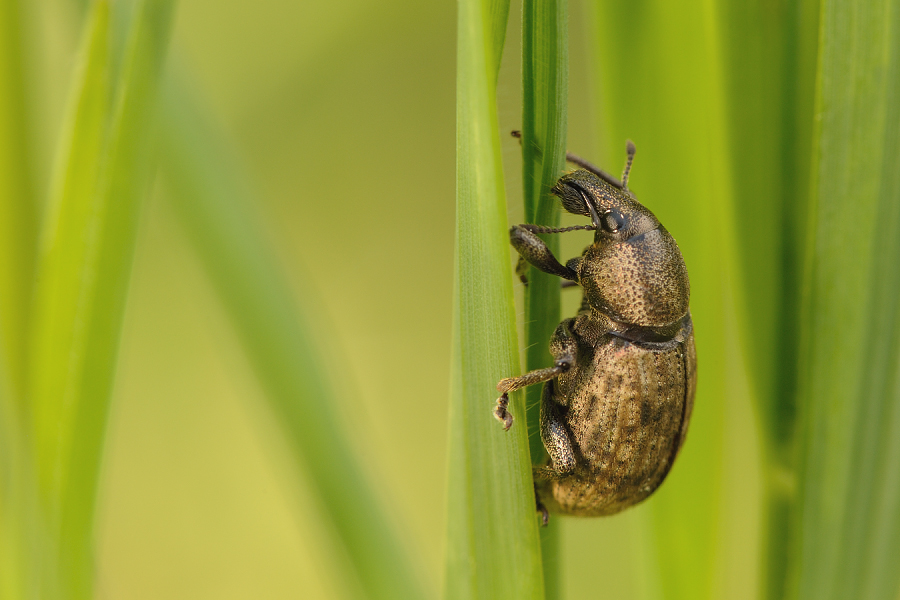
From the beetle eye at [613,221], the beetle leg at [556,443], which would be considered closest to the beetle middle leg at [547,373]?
the beetle leg at [556,443]

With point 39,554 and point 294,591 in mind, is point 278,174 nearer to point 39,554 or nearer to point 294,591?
point 294,591

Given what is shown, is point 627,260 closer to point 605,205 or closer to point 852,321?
point 605,205

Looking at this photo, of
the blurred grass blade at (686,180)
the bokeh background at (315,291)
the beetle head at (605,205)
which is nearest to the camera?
the blurred grass blade at (686,180)

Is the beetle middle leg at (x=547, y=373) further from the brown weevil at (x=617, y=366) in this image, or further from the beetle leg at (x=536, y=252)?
the beetle leg at (x=536, y=252)

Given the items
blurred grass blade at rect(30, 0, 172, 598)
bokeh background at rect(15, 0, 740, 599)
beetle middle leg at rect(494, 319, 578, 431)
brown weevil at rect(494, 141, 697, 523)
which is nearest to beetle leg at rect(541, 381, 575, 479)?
brown weevil at rect(494, 141, 697, 523)

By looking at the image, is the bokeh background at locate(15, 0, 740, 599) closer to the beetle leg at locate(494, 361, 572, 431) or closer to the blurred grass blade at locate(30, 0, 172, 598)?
the beetle leg at locate(494, 361, 572, 431)

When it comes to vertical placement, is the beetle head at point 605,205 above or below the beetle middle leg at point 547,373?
above

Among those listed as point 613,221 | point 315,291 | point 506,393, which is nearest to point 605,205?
point 613,221
